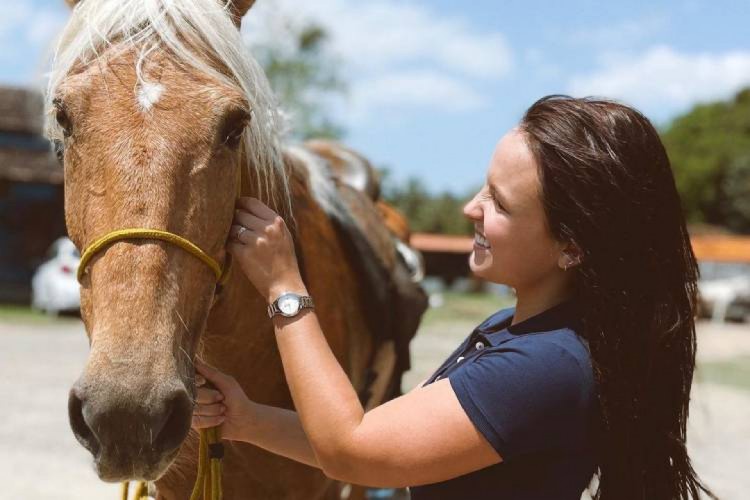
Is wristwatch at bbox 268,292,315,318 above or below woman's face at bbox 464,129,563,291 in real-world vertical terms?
below

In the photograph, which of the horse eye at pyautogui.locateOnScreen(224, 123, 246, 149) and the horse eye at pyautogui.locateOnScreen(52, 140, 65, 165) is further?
the horse eye at pyautogui.locateOnScreen(52, 140, 65, 165)

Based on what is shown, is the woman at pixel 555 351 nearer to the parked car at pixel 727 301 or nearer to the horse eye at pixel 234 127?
the horse eye at pixel 234 127

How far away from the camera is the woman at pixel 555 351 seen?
1395mm

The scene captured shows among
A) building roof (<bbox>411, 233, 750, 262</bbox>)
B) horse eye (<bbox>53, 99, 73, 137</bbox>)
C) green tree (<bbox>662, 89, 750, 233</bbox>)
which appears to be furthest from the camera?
green tree (<bbox>662, 89, 750, 233</bbox>)

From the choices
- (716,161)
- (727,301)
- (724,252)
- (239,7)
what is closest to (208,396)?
(239,7)

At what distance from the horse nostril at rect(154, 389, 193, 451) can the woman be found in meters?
0.20

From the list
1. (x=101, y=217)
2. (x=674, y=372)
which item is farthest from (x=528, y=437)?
(x=101, y=217)

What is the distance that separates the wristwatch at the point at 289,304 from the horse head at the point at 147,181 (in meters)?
0.17

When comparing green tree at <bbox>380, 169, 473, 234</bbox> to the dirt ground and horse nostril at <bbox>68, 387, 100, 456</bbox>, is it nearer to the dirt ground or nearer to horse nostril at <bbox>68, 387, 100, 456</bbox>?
the dirt ground

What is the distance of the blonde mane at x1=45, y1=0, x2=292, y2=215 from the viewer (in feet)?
5.73

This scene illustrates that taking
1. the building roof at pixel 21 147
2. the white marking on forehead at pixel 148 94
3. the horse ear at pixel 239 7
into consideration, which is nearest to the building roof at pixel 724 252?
the building roof at pixel 21 147

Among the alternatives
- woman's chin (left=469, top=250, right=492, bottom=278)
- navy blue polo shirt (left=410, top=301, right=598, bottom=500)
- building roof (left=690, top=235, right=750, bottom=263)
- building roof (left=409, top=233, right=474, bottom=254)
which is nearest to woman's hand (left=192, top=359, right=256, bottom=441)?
navy blue polo shirt (left=410, top=301, right=598, bottom=500)

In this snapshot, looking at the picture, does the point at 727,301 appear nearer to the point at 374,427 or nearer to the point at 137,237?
the point at 374,427

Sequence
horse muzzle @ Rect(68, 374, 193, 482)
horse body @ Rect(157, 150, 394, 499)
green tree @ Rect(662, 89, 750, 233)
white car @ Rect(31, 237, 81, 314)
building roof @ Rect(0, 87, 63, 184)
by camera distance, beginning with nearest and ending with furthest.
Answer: horse muzzle @ Rect(68, 374, 193, 482) → horse body @ Rect(157, 150, 394, 499) → white car @ Rect(31, 237, 81, 314) → building roof @ Rect(0, 87, 63, 184) → green tree @ Rect(662, 89, 750, 233)
